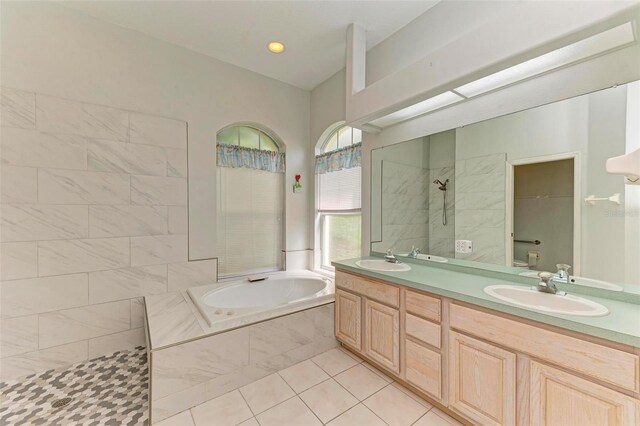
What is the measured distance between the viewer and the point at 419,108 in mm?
1946

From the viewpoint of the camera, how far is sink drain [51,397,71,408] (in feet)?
5.22

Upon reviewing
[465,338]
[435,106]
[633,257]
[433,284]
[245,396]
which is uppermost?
[435,106]

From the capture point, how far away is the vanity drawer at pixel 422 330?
1518 millimetres

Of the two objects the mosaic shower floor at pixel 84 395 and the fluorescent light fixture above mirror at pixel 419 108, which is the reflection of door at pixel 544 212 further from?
the mosaic shower floor at pixel 84 395

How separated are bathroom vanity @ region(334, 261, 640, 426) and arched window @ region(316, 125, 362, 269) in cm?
105

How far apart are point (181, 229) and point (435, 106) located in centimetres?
254

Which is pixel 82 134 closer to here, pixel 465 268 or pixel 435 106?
pixel 435 106

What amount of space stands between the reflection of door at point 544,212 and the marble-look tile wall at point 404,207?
634 millimetres

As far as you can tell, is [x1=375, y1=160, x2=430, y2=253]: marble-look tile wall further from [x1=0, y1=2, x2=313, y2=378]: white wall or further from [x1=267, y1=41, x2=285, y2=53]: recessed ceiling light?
[x1=0, y1=2, x2=313, y2=378]: white wall

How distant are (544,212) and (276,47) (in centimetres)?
261

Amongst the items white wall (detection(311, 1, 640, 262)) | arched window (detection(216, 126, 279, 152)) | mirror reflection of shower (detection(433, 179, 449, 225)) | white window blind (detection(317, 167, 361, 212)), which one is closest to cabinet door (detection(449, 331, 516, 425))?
mirror reflection of shower (detection(433, 179, 449, 225))

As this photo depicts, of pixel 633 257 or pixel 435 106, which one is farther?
pixel 435 106

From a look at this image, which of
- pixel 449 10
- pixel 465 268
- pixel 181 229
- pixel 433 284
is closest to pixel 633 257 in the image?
pixel 465 268

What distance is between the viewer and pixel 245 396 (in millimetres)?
1708
